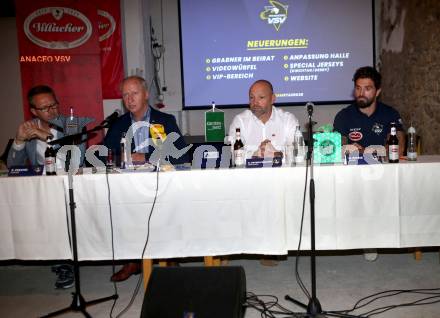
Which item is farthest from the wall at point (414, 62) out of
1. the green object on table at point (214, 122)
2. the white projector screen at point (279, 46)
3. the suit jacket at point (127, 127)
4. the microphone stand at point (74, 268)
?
the microphone stand at point (74, 268)

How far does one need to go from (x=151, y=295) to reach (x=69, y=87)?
11.9ft

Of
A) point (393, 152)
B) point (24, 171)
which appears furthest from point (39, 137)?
point (393, 152)

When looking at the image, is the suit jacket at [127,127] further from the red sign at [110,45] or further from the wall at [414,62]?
the wall at [414,62]

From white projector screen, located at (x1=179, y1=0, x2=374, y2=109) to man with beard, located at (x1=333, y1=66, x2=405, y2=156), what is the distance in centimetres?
224

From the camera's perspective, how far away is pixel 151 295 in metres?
1.97

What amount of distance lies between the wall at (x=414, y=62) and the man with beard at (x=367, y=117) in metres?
0.92

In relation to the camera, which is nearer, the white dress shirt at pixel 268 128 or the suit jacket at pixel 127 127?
the suit jacket at pixel 127 127

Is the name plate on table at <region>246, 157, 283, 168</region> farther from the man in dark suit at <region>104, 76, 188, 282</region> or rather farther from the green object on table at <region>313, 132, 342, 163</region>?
the man in dark suit at <region>104, 76, 188, 282</region>

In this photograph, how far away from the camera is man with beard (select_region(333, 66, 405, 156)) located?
3305mm

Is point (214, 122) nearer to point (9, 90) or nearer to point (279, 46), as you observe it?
point (279, 46)

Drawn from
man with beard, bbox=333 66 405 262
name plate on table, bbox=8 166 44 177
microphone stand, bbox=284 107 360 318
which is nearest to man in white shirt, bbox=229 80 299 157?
man with beard, bbox=333 66 405 262

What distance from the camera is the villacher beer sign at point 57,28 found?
4.93 metres

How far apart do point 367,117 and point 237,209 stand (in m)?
1.45

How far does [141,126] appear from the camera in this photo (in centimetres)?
342
